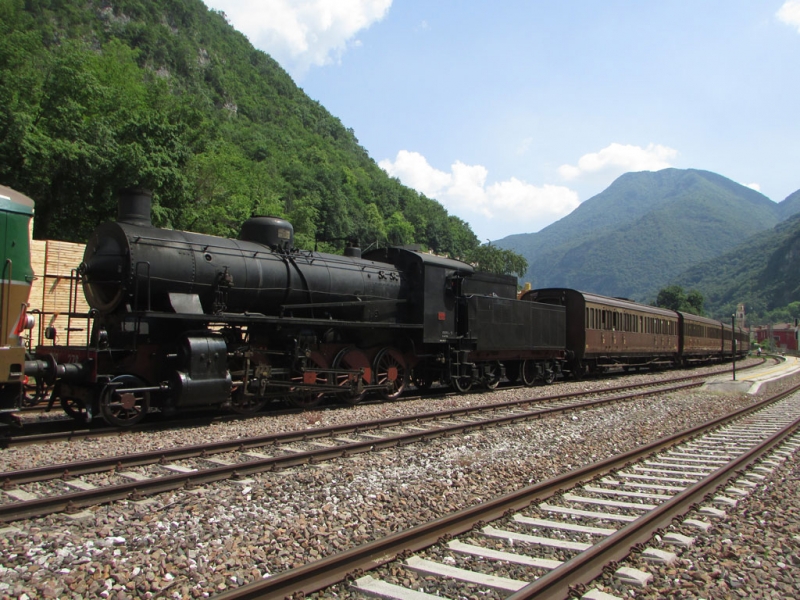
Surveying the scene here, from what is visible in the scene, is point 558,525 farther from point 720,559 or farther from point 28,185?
point 28,185

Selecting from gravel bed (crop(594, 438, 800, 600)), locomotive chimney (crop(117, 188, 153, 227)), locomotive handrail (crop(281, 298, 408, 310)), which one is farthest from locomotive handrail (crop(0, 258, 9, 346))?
gravel bed (crop(594, 438, 800, 600))

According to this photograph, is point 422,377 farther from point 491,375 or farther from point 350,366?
point 350,366

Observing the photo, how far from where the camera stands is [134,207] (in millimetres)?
9797

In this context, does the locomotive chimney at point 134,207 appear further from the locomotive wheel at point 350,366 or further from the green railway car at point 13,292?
the locomotive wheel at point 350,366

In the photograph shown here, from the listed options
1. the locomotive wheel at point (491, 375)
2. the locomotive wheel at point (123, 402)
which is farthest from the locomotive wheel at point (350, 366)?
the locomotive wheel at point (491, 375)

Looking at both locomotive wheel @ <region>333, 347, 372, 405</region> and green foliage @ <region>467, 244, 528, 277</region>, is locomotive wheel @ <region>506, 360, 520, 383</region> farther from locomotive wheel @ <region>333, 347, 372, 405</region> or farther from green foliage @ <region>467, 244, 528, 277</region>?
green foliage @ <region>467, 244, 528, 277</region>

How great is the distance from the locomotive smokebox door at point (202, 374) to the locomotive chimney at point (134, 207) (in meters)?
2.34

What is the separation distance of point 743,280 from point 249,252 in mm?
223317

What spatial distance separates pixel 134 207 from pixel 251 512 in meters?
6.51

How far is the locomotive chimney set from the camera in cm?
973

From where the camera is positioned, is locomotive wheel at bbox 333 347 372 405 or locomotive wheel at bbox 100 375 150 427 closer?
locomotive wheel at bbox 100 375 150 427

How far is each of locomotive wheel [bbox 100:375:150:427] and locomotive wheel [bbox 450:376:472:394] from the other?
27.4ft

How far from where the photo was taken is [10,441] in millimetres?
7664

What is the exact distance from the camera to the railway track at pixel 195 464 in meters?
5.50
